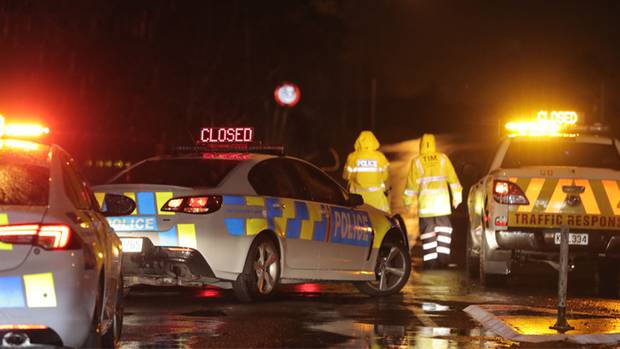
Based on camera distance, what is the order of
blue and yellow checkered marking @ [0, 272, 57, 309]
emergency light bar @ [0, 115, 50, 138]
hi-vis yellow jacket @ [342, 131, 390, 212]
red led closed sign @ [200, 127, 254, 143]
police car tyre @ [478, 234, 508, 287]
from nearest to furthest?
1. blue and yellow checkered marking @ [0, 272, 57, 309]
2. red led closed sign @ [200, 127, 254, 143]
3. police car tyre @ [478, 234, 508, 287]
4. emergency light bar @ [0, 115, 50, 138]
5. hi-vis yellow jacket @ [342, 131, 390, 212]

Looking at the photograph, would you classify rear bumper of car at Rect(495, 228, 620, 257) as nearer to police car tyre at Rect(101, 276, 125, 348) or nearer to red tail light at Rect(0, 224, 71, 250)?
police car tyre at Rect(101, 276, 125, 348)

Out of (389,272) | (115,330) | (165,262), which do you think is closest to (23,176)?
(115,330)

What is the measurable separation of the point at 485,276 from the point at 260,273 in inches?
139

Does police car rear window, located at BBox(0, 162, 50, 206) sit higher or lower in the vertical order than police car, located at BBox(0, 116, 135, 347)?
higher

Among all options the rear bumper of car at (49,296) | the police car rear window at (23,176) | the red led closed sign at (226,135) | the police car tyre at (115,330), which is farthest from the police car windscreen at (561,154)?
the rear bumper of car at (49,296)

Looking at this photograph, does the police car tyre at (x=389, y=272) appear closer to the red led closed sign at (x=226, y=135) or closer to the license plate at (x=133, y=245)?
the red led closed sign at (x=226, y=135)

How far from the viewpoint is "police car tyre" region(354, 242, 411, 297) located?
13125 millimetres

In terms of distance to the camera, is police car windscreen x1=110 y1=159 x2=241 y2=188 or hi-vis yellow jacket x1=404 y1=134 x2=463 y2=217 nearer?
police car windscreen x1=110 y1=159 x2=241 y2=188

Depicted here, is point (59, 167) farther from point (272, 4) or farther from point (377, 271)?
point (272, 4)

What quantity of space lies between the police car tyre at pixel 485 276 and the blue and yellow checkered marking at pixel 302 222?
1.64 meters

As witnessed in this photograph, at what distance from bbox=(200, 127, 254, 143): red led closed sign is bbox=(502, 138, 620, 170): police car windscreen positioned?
9.67ft

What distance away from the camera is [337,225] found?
12.6 metres

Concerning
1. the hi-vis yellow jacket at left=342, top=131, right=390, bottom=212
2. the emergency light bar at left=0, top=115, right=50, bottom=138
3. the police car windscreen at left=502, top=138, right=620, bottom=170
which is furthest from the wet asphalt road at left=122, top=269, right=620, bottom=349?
the emergency light bar at left=0, top=115, right=50, bottom=138

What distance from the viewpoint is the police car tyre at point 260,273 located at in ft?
37.3
